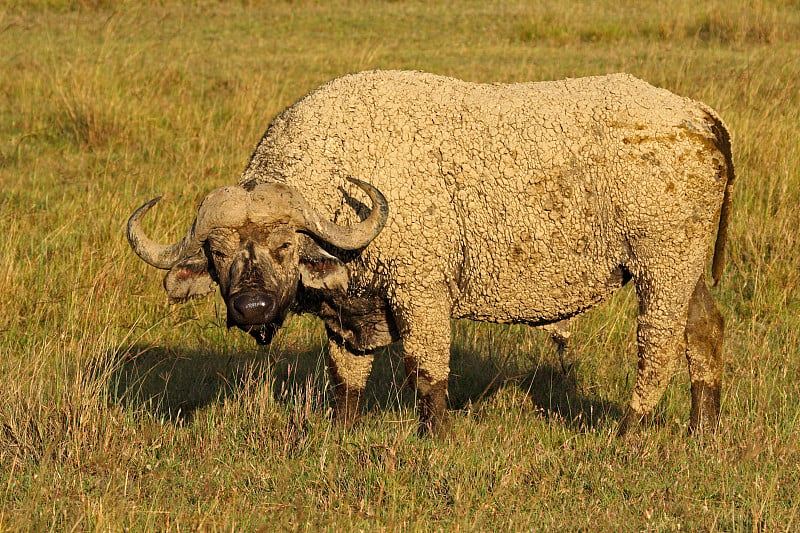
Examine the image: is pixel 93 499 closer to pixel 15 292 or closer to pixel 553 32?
pixel 15 292

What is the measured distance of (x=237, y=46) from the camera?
1666 centimetres

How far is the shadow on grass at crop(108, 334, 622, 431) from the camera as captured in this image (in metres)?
6.39

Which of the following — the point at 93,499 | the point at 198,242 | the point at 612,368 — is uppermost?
the point at 198,242

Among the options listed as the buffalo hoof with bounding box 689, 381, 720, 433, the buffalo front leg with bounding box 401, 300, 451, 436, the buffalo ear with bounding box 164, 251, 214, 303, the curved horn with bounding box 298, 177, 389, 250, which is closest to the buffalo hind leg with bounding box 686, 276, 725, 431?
the buffalo hoof with bounding box 689, 381, 720, 433

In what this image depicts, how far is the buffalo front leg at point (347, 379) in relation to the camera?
6.00 metres

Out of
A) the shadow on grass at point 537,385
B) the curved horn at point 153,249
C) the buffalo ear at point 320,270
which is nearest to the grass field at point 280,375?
the shadow on grass at point 537,385

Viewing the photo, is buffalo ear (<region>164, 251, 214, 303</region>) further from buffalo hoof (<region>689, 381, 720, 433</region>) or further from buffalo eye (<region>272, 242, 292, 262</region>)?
buffalo hoof (<region>689, 381, 720, 433</region>)

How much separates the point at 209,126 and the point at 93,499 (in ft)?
23.7

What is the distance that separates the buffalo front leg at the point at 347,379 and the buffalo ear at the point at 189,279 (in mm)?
1154

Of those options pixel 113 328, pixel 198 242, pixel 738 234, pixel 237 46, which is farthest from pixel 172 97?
pixel 198 242

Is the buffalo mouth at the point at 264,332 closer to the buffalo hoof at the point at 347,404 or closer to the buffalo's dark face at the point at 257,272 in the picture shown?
the buffalo's dark face at the point at 257,272

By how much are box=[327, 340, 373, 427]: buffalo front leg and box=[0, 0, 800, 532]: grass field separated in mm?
186

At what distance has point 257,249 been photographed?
469 centimetres

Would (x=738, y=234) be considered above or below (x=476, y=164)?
below
